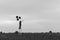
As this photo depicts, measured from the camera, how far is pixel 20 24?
101 ft
